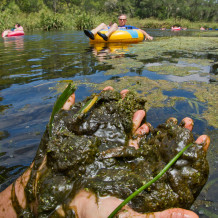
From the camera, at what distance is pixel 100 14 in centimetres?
2856

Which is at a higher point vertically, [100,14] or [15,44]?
[100,14]

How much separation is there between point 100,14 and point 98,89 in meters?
29.6

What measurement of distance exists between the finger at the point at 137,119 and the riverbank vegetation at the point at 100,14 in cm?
1596

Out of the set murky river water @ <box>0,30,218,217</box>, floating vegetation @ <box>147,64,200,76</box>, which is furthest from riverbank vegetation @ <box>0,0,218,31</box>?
floating vegetation @ <box>147,64,200,76</box>

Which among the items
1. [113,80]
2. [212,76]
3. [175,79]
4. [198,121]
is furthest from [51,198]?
[212,76]

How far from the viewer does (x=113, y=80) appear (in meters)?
3.24

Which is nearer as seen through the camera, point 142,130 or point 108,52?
point 142,130

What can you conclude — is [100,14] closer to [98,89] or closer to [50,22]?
[50,22]

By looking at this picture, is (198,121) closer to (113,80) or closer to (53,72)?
(113,80)

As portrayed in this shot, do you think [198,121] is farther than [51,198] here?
Yes

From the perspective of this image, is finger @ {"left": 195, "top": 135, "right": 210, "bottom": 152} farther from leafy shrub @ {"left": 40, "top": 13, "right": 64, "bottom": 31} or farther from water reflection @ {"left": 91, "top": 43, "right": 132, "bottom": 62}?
leafy shrub @ {"left": 40, "top": 13, "right": 64, "bottom": 31}

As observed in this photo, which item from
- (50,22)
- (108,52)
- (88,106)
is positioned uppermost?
(50,22)

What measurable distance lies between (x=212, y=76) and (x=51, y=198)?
11.5 feet

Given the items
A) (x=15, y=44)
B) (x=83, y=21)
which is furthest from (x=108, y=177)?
(x=83, y=21)
